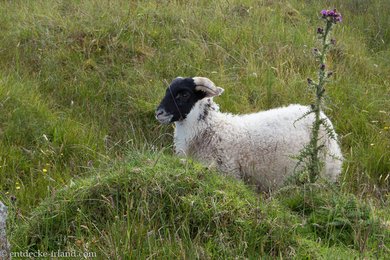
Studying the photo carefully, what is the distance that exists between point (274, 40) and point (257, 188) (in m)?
3.62

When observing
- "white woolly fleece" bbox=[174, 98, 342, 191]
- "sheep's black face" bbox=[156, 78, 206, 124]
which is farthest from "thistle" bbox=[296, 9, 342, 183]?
"sheep's black face" bbox=[156, 78, 206, 124]

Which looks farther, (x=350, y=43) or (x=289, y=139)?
(x=350, y=43)

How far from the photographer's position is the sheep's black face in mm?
6453

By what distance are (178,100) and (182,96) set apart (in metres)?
0.06

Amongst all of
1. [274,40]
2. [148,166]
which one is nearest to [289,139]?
[148,166]

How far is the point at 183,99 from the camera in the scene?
650 cm

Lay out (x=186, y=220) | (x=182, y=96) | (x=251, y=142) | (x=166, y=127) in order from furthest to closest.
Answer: (x=166, y=127) < (x=182, y=96) < (x=251, y=142) < (x=186, y=220)

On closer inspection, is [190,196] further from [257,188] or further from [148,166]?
[257,188]

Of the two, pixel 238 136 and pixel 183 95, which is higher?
pixel 183 95

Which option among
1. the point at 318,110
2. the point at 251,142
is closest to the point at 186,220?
the point at 318,110

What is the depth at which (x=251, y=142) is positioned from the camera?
640cm

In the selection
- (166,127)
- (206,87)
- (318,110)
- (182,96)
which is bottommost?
(166,127)

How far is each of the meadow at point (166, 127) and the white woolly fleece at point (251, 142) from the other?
279 mm

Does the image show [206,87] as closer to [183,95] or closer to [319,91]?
[183,95]
